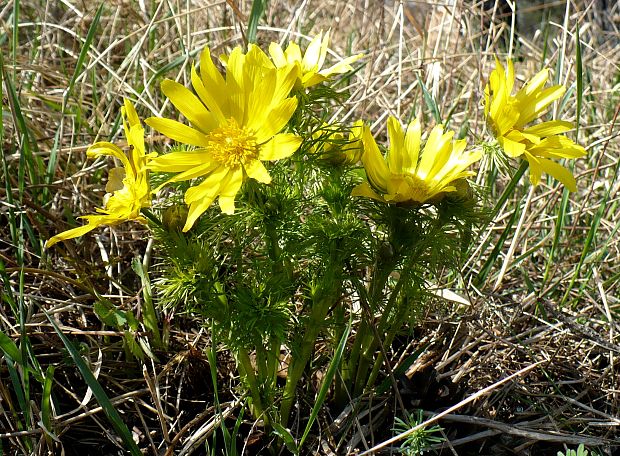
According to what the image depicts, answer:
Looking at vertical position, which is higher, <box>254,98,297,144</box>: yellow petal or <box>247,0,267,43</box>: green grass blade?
<box>247,0,267,43</box>: green grass blade

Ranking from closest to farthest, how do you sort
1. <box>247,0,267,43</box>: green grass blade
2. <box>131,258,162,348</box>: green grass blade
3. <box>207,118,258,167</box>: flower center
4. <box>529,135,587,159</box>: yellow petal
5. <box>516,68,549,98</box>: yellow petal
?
<box>207,118,258,167</box>: flower center → <box>529,135,587,159</box>: yellow petal → <box>516,68,549,98</box>: yellow petal → <box>131,258,162,348</box>: green grass blade → <box>247,0,267,43</box>: green grass blade

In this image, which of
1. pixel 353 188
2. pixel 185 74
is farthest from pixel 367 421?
pixel 185 74

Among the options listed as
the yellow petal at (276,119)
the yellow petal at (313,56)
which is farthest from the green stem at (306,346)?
the yellow petal at (313,56)

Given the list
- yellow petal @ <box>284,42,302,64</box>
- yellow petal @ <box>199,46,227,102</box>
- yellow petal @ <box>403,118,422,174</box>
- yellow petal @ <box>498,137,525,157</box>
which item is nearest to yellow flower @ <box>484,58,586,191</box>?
yellow petal @ <box>498,137,525,157</box>

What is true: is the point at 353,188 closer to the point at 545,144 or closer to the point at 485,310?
the point at 545,144

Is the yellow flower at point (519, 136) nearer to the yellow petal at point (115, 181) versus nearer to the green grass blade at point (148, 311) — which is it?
the yellow petal at point (115, 181)

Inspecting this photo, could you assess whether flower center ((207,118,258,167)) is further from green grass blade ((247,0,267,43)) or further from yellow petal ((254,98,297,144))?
green grass blade ((247,0,267,43))

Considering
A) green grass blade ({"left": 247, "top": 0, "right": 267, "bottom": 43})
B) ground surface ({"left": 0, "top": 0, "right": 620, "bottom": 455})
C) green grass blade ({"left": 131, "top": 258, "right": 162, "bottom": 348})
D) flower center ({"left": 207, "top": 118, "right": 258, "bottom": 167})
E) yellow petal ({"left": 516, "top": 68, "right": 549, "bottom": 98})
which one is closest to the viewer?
flower center ({"left": 207, "top": 118, "right": 258, "bottom": 167})
